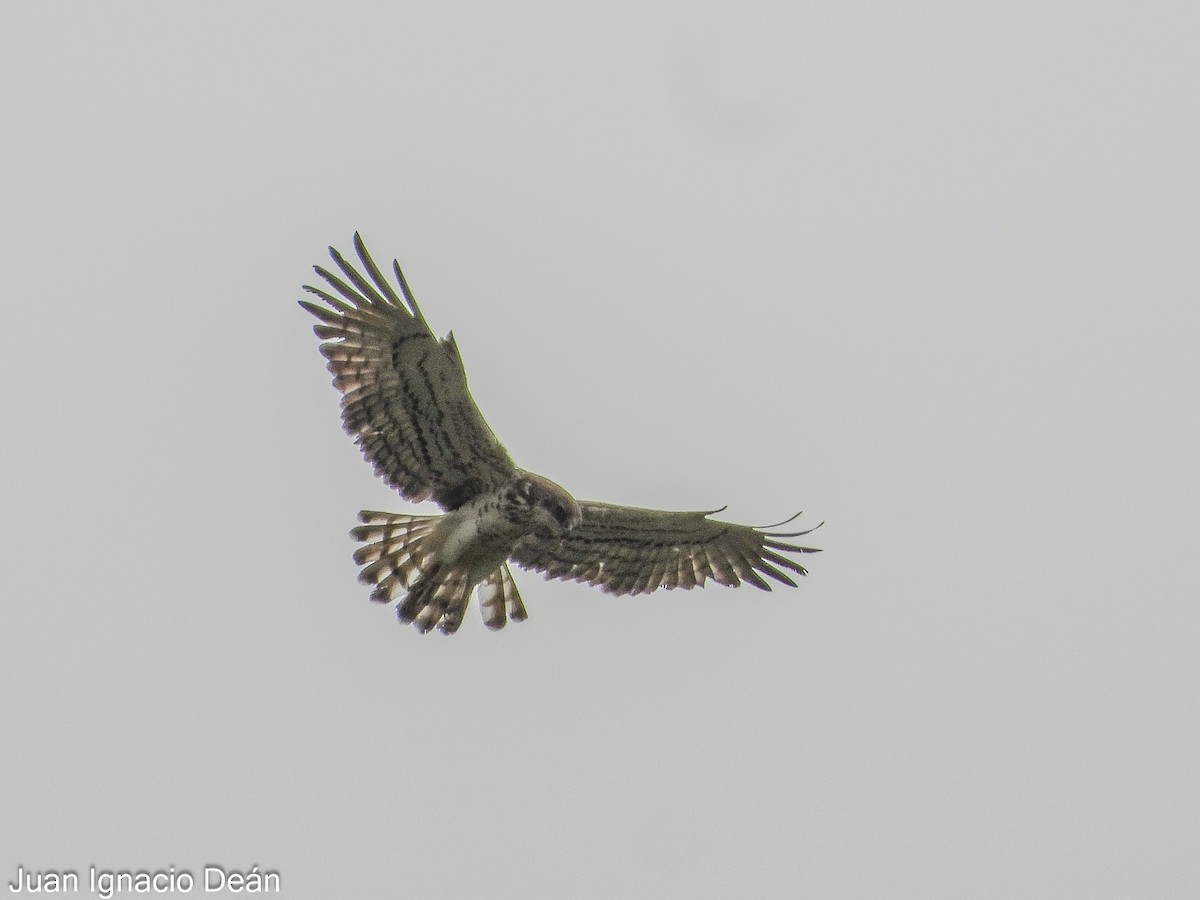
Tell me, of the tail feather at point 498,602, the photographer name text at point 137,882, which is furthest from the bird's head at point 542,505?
the photographer name text at point 137,882

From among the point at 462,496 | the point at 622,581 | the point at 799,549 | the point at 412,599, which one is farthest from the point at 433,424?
the point at 799,549

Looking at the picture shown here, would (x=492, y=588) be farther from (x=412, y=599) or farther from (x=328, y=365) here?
(x=328, y=365)

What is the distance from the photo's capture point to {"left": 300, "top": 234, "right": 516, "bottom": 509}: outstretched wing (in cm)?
1059

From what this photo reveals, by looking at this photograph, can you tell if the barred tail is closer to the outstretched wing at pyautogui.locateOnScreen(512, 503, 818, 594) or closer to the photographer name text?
the outstretched wing at pyautogui.locateOnScreen(512, 503, 818, 594)

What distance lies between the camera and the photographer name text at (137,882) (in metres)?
12.4

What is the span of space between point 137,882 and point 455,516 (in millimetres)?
4534

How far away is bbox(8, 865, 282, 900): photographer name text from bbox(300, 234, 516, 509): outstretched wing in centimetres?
A: 392

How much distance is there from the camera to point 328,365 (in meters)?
10.8

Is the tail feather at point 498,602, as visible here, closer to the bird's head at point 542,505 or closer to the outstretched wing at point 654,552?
the outstretched wing at point 654,552

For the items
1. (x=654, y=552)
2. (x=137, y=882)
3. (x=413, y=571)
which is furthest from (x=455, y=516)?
(x=137, y=882)

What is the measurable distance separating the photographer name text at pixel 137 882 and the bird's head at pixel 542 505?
4.22 m

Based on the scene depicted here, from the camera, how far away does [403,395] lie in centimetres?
1088

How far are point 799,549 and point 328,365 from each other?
422 centimetres

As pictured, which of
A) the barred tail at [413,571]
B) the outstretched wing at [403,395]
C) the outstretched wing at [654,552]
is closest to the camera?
the outstretched wing at [403,395]
